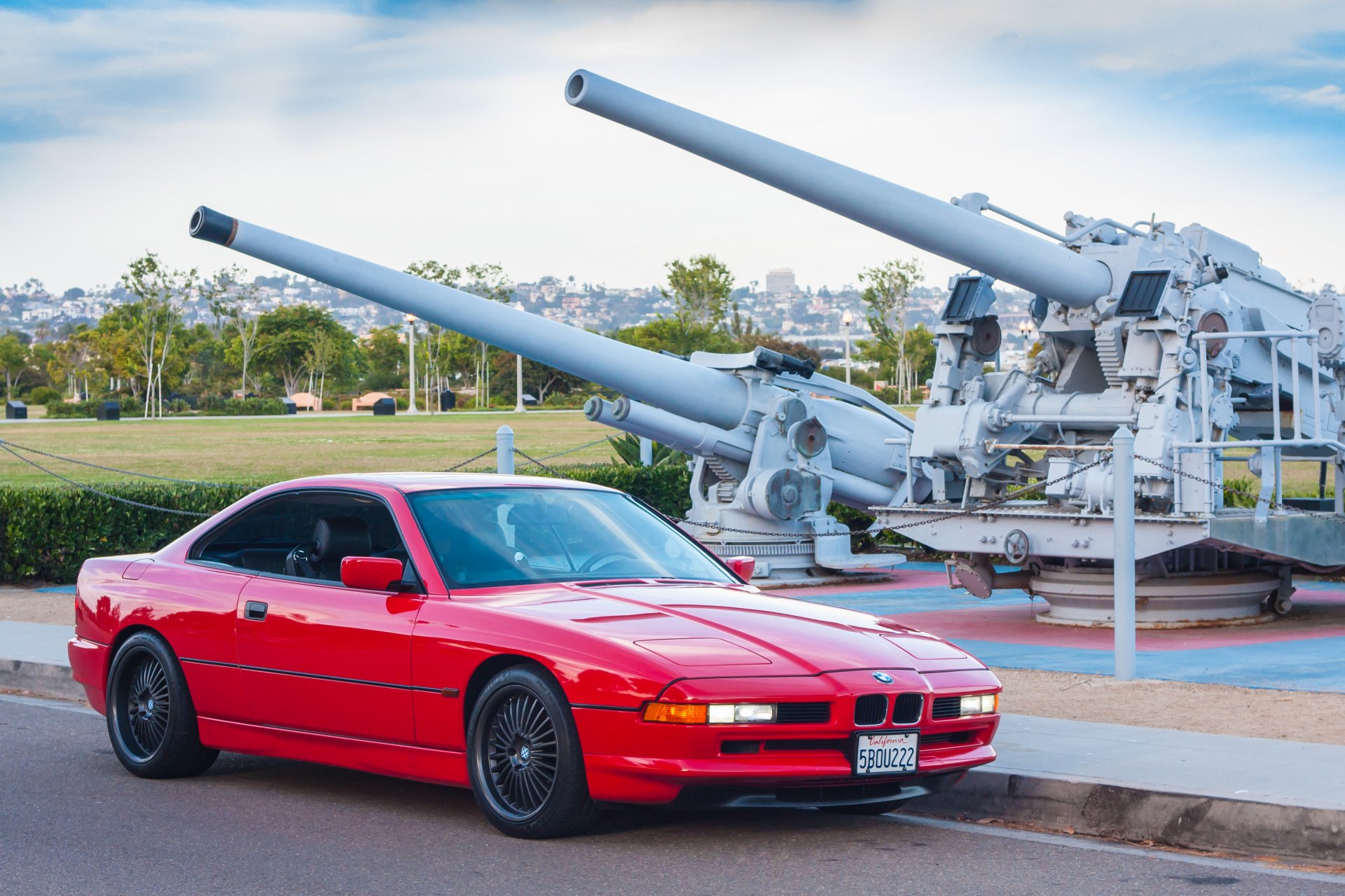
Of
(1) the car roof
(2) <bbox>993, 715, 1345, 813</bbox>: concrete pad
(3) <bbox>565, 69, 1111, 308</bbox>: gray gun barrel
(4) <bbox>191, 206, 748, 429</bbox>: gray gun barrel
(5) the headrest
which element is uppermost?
(3) <bbox>565, 69, 1111, 308</bbox>: gray gun barrel

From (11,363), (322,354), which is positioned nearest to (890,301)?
(322,354)

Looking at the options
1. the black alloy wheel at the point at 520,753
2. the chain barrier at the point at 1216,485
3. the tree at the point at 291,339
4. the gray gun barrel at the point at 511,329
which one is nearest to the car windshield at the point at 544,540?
the black alloy wheel at the point at 520,753

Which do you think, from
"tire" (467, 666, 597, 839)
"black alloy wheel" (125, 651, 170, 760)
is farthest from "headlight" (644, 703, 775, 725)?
"black alloy wheel" (125, 651, 170, 760)

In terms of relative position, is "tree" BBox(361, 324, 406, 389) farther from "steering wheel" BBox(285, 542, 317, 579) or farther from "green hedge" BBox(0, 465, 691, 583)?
"steering wheel" BBox(285, 542, 317, 579)

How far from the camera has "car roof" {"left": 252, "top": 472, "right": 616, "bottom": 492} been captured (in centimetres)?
768

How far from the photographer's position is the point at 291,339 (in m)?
120

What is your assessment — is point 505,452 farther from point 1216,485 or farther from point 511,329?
point 1216,485

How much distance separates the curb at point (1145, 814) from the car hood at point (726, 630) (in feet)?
2.03

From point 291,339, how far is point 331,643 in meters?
116

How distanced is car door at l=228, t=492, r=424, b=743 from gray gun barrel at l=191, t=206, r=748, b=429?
7225mm

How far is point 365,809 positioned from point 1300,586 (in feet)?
42.9

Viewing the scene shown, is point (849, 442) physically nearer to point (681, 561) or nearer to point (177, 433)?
point (681, 561)

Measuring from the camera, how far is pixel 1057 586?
47.6ft

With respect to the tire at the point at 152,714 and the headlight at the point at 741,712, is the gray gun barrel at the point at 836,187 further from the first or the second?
the headlight at the point at 741,712
